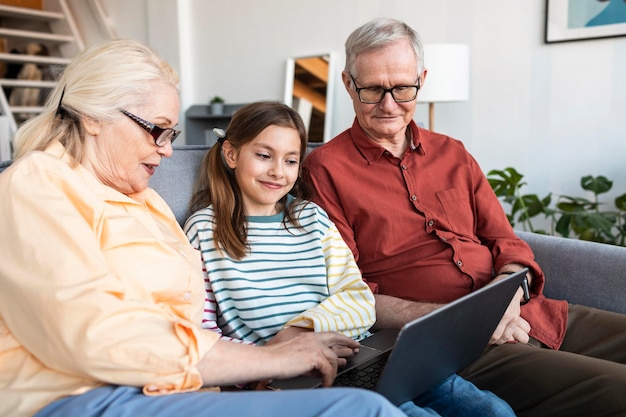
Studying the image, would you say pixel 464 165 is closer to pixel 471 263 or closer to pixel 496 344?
pixel 471 263

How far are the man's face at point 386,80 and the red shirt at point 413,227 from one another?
6 centimetres

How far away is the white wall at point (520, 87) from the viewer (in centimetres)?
299

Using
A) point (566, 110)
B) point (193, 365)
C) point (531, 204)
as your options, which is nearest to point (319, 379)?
point (193, 365)

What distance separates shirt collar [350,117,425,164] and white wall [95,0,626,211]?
5.39 feet

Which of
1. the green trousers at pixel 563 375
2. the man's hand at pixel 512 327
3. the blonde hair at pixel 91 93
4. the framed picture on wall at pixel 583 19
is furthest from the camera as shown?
A: the framed picture on wall at pixel 583 19

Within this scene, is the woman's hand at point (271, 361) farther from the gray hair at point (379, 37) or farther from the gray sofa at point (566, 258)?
the gray hair at point (379, 37)

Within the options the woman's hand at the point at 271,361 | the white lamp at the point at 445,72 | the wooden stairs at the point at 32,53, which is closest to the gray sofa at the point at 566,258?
the woman's hand at the point at 271,361

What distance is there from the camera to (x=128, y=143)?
118 cm

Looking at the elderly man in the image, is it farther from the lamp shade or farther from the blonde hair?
the lamp shade

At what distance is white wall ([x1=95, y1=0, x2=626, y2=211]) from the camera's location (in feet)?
9.80

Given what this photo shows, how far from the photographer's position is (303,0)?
13.7 ft

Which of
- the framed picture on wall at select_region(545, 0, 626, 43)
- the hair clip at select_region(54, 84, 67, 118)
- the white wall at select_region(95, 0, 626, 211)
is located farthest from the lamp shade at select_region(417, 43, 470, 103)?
the hair clip at select_region(54, 84, 67, 118)

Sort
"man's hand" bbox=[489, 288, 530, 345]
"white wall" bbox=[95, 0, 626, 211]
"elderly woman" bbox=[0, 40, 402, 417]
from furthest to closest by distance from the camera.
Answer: "white wall" bbox=[95, 0, 626, 211]
"man's hand" bbox=[489, 288, 530, 345]
"elderly woman" bbox=[0, 40, 402, 417]

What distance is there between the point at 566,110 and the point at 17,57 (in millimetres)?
4600
